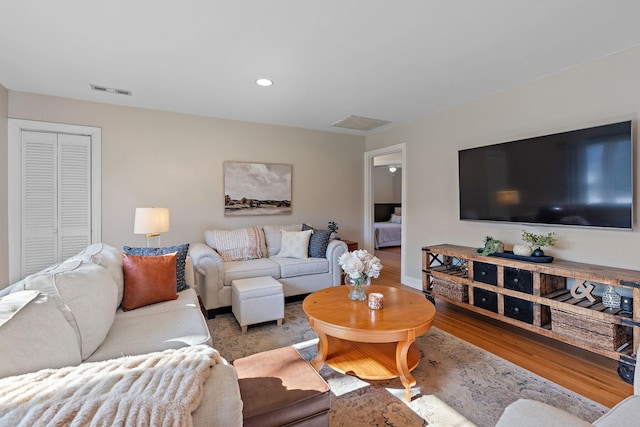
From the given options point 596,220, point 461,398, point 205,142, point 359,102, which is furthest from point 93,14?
point 596,220

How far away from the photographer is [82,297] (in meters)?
1.62

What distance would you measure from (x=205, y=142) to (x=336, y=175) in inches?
84.2

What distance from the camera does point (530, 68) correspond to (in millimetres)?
Answer: 2676

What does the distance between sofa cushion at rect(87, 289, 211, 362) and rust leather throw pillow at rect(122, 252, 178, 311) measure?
7 centimetres

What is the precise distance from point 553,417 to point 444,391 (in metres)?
1.37

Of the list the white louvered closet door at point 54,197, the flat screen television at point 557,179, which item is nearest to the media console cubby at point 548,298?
the flat screen television at point 557,179

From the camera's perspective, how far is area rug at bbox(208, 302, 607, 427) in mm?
1734

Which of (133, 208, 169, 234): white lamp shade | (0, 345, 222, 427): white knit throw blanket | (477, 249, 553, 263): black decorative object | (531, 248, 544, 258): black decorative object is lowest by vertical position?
(0, 345, 222, 427): white knit throw blanket

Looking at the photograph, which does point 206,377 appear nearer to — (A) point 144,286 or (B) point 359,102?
(A) point 144,286

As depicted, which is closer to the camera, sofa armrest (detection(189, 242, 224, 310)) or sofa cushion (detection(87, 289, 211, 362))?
sofa cushion (detection(87, 289, 211, 362))

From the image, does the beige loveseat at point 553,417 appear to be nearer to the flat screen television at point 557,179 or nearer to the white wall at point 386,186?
the flat screen television at point 557,179

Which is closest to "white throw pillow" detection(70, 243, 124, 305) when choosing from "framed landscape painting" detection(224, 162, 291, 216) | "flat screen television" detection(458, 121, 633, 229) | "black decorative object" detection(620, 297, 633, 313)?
"framed landscape painting" detection(224, 162, 291, 216)

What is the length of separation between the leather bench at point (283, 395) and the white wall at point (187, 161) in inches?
120

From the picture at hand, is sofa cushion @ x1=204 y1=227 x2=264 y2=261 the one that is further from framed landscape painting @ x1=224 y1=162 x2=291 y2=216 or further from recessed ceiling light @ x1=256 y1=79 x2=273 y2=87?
recessed ceiling light @ x1=256 y1=79 x2=273 y2=87
